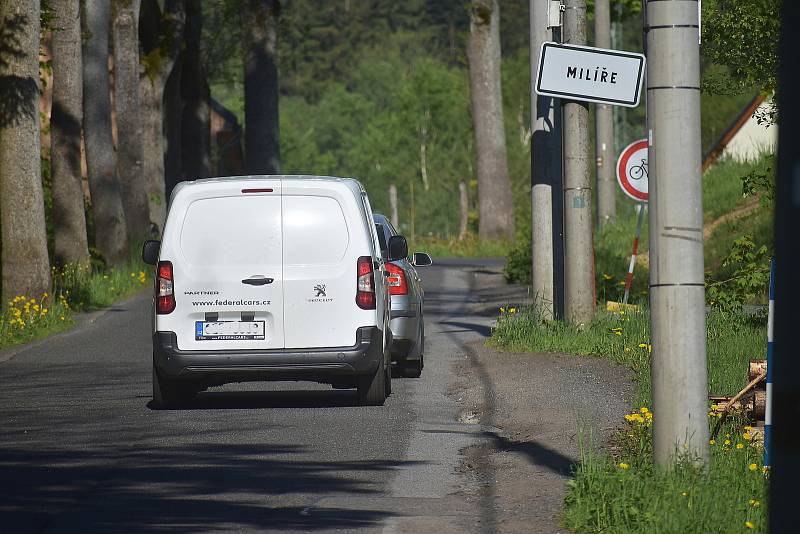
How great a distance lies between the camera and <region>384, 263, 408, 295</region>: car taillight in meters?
15.0

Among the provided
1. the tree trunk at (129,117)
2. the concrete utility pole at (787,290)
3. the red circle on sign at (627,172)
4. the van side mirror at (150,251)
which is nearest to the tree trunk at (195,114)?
the tree trunk at (129,117)

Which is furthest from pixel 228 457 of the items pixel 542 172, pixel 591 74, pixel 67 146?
pixel 67 146

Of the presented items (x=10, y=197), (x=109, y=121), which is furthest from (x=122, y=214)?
(x=10, y=197)

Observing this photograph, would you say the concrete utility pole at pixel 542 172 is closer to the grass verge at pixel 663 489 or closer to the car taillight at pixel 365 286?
the car taillight at pixel 365 286

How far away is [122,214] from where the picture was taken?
30391 mm

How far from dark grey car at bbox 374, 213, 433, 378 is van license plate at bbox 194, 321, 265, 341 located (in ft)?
6.84

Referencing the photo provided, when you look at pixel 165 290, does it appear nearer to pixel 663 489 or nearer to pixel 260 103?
pixel 663 489

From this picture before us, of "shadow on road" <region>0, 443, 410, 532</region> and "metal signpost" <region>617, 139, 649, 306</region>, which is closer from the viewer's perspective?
"shadow on road" <region>0, 443, 410, 532</region>

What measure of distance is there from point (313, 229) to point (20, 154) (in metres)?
10.1

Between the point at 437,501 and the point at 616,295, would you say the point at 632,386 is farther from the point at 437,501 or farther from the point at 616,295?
the point at 616,295

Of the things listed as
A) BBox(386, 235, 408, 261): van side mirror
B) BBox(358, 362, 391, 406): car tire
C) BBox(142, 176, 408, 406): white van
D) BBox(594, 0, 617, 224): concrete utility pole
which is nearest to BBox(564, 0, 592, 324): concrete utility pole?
BBox(386, 235, 408, 261): van side mirror

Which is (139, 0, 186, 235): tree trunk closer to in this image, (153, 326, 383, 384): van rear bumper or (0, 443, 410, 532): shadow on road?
(153, 326, 383, 384): van rear bumper

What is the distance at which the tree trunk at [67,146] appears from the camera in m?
27.0

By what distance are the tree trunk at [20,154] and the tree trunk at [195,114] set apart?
23010 millimetres
